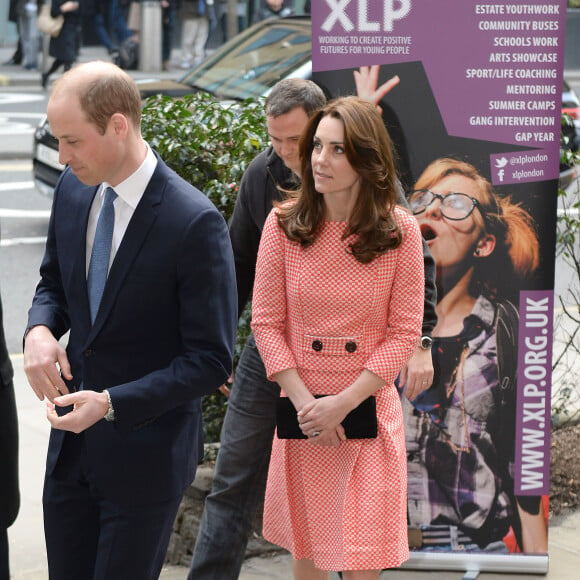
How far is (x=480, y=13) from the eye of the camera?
4.07 m

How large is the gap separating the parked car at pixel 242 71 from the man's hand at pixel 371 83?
582 centimetres

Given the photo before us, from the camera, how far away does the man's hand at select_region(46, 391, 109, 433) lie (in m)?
2.79

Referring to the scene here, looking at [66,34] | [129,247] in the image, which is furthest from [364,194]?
[66,34]

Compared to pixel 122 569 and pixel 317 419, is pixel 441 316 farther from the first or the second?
pixel 122 569

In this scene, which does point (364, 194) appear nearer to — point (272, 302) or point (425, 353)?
point (272, 302)

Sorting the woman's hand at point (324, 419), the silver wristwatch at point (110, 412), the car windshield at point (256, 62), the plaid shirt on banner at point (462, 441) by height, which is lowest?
the plaid shirt on banner at point (462, 441)

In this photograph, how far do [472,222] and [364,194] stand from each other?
1041mm

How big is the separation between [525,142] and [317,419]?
4.61 ft

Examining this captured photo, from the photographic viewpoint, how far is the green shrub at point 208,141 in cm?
507

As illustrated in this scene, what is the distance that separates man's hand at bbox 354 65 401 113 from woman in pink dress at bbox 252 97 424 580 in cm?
82

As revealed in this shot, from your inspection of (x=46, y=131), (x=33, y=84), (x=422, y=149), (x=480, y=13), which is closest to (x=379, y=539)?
(x=422, y=149)

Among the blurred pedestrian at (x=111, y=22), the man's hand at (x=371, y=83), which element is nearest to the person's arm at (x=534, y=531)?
the man's hand at (x=371, y=83)

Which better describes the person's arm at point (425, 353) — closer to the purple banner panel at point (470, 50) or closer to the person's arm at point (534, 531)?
the purple banner panel at point (470, 50)

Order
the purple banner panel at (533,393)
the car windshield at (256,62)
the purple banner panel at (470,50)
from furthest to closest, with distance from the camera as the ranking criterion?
the car windshield at (256,62), the purple banner panel at (533,393), the purple banner panel at (470,50)
